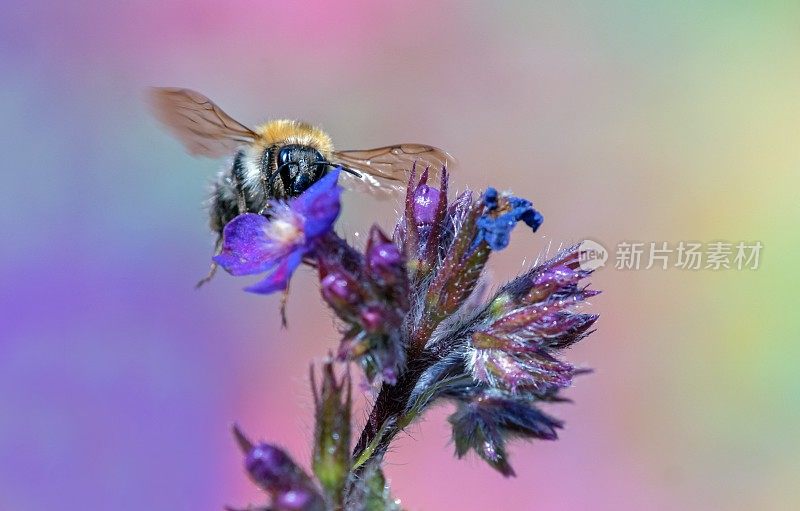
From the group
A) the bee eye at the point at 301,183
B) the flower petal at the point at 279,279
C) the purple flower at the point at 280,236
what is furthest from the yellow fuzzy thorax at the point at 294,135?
the flower petal at the point at 279,279

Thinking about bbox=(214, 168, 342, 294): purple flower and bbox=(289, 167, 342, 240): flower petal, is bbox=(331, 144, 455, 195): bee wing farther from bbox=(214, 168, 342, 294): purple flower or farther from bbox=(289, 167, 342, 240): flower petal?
bbox=(289, 167, 342, 240): flower petal

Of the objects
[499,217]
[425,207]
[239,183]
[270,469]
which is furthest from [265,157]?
[270,469]

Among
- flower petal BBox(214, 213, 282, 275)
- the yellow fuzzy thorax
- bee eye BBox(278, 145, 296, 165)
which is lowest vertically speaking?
flower petal BBox(214, 213, 282, 275)

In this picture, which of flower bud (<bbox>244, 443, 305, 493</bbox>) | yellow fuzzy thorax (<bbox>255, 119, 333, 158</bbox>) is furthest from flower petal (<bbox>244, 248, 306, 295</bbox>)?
yellow fuzzy thorax (<bbox>255, 119, 333, 158</bbox>)

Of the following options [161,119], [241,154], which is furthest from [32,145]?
[241,154]

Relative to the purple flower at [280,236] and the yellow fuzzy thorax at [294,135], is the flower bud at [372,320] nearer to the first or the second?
the purple flower at [280,236]

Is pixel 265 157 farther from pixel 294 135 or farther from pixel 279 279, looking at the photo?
pixel 279 279
